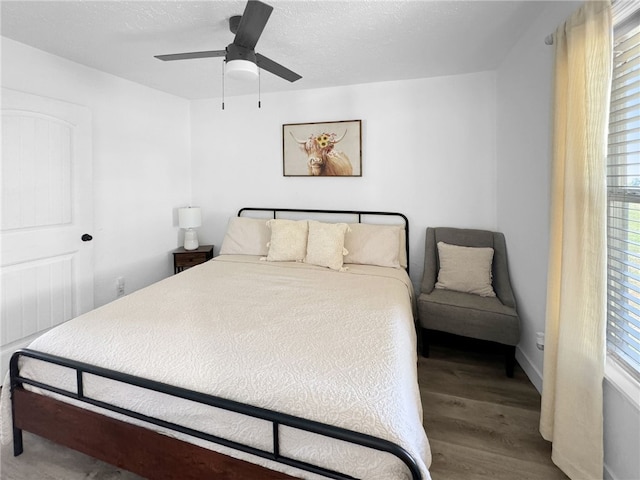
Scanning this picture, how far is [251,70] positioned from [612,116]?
1.84 meters

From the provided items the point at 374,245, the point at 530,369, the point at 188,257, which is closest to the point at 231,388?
the point at 374,245

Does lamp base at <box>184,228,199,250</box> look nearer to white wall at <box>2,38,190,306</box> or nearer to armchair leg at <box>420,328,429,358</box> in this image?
white wall at <box>2,38,190,306</box>

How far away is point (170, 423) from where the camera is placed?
4.18 feet

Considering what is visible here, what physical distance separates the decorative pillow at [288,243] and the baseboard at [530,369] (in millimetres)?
1953

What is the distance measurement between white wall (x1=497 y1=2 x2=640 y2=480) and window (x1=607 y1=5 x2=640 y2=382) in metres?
0.33

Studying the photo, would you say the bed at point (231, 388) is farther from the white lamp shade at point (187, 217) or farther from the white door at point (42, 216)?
the white lamp shade at point (187, 217)

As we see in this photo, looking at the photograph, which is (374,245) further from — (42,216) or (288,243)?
(42,216)

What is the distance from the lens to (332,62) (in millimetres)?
2725

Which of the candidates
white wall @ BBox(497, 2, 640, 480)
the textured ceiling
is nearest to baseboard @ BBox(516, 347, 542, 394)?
white wall @ BBox(497, 2, 640, 480)

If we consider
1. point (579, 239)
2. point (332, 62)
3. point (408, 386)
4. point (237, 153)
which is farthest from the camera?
point (237, 153)

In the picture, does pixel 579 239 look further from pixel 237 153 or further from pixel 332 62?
pixel 237 153

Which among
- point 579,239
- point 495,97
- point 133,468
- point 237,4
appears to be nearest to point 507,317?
point 579,239

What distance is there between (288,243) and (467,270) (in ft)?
5.27

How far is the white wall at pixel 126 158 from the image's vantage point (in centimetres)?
256
